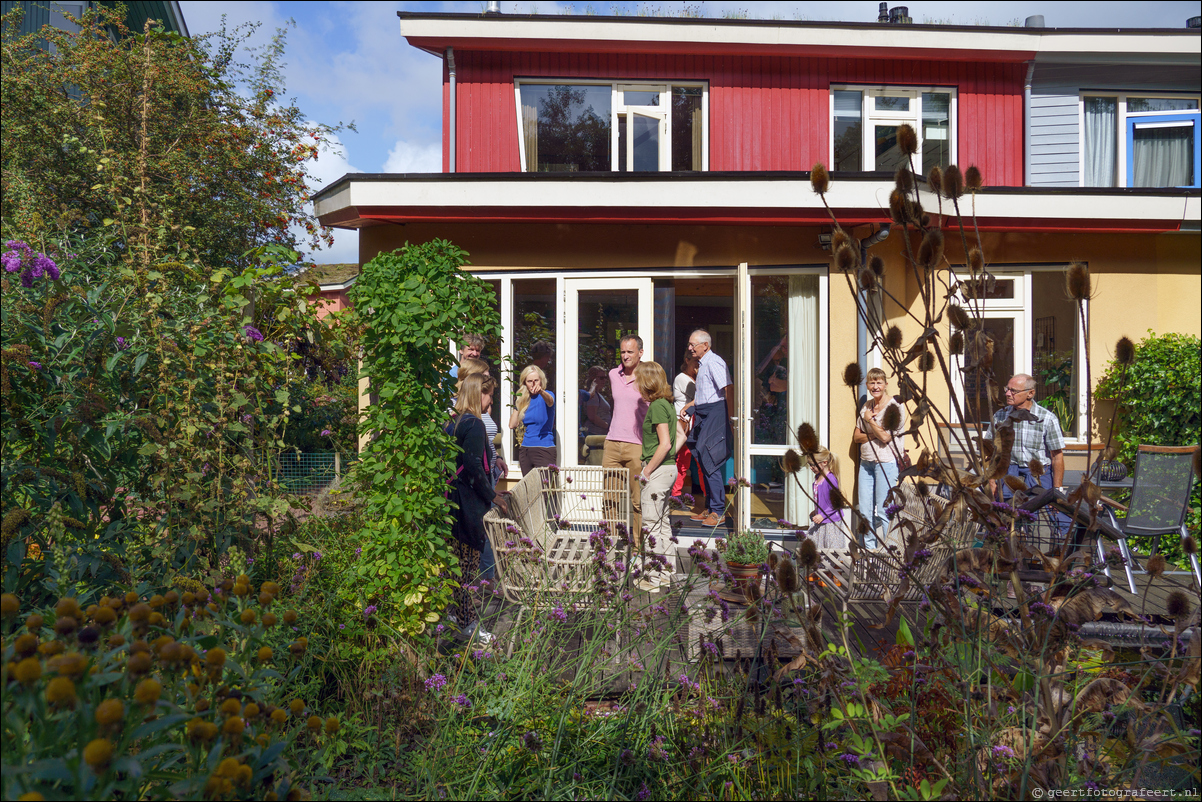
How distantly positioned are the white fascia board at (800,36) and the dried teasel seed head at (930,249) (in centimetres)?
794

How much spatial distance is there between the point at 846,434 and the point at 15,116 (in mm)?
12874

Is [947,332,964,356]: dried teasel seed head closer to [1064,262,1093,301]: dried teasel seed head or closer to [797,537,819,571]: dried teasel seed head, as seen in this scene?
[1064,262,1093,301]: dried teasel seed head

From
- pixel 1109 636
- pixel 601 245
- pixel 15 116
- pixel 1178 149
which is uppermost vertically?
pixel 15 116

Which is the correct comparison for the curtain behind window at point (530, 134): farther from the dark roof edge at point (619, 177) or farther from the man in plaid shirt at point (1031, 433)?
the man in plaid shirt at point (1031, 433)

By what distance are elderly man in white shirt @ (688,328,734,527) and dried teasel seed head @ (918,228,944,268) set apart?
482 centimetres

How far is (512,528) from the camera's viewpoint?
3521mm

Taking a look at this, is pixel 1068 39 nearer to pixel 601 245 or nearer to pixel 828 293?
pixel 828 293

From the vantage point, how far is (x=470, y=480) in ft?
14.3

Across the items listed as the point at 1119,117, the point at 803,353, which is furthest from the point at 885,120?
the point at 803,353

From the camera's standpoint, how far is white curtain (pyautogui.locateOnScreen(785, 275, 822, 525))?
7.22 m

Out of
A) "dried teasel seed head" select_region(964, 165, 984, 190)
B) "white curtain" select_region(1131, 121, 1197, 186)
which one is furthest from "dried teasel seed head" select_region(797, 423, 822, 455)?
"white curtain" select_region(1131, 121, 1197, 186)

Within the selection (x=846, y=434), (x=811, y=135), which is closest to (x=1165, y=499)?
(x=846, y=434)

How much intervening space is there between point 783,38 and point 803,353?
4.35 metres

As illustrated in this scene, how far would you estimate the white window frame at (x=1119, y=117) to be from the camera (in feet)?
31.4
